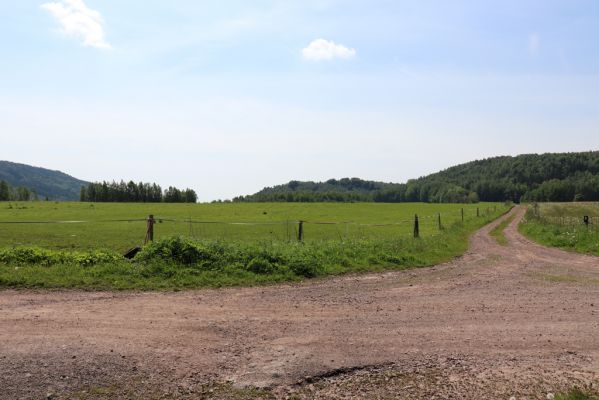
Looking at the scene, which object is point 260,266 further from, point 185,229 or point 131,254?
point 185,229

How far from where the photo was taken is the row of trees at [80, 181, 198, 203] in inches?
6250

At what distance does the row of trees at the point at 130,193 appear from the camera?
15875 centimetres

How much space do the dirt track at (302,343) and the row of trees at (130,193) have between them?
15938 centimetres

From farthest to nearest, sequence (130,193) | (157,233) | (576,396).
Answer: (130,193)
(157,233)
(576,396)

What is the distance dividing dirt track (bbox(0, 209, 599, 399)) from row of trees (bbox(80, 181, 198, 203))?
523 feet

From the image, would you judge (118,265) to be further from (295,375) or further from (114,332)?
(295,375)

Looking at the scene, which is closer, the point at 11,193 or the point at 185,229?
the point at 185,229

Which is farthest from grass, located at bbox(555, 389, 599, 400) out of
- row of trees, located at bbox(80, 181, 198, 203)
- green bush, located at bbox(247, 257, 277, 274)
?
row of trees, located at bbox(80, 181, 198, 203)

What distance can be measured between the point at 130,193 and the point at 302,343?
16791cm

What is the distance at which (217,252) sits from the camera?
533 inches

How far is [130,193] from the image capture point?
16325 centimetres

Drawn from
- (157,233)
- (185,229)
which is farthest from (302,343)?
(185,229)

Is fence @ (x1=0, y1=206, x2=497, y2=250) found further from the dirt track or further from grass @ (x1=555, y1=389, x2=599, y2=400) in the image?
grass @ (x1=555, y1=389, x2=599, y2=400)

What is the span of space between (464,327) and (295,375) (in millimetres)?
3585
